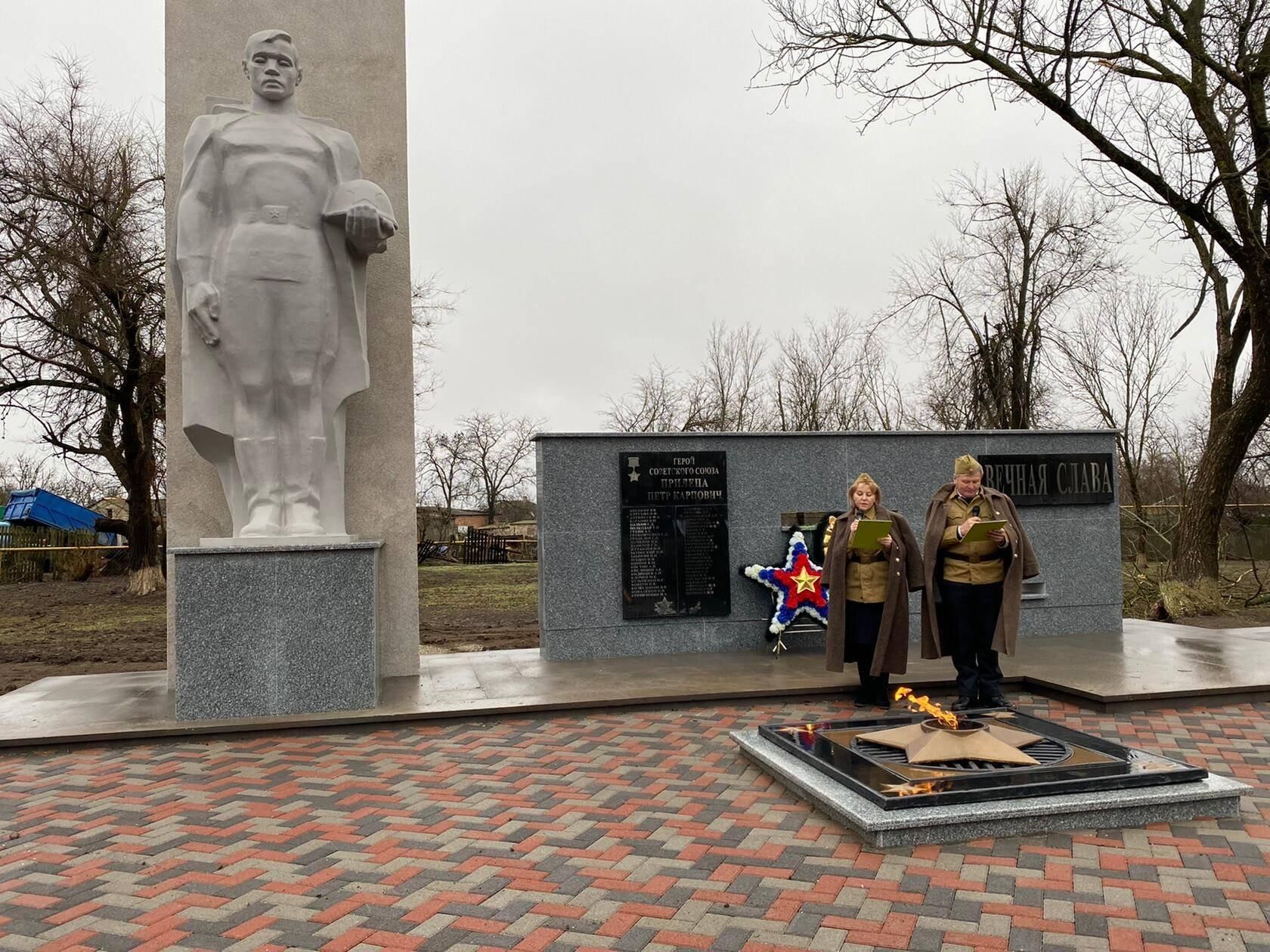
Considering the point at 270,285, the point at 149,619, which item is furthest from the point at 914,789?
the point at 149,619

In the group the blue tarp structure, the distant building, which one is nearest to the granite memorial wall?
the distant building

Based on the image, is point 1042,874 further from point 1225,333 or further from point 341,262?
point 1225,333

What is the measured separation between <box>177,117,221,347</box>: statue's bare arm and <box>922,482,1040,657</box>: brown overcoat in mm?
4861

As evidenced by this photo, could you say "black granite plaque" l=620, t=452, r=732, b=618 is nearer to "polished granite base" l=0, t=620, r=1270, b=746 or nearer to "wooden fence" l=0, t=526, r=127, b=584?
"polished granite base" l=0, t=620, r=1270, b=746

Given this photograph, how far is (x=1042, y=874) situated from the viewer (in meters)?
3.35

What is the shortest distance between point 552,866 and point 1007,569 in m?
3.62

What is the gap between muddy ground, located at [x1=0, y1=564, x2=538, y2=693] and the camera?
10.0 m

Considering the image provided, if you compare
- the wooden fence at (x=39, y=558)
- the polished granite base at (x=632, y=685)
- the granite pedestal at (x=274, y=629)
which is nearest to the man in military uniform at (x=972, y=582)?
the polished granite base at (x=632, y=685)

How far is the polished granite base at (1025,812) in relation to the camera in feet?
12.0

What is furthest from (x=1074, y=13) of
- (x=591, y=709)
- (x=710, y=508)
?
(x=591, y=709)

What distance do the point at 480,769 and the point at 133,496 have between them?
57.1ft

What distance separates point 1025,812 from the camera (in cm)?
375

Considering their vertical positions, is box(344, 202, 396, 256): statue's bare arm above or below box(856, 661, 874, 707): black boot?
above

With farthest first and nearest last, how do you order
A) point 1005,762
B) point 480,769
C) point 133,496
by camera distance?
1. point 133,496
2. point 480,769
3. point 1005,762
